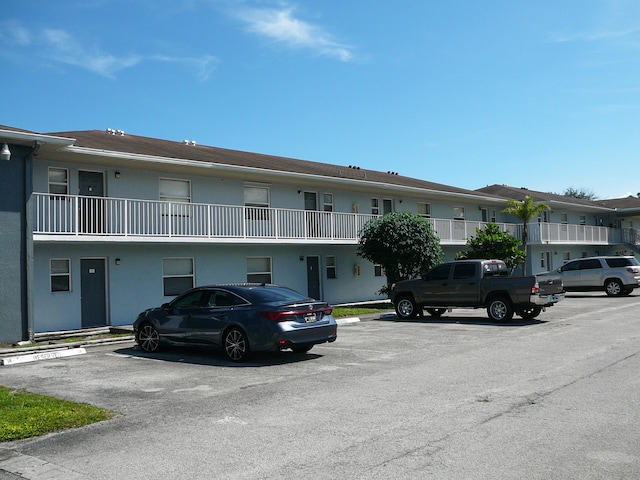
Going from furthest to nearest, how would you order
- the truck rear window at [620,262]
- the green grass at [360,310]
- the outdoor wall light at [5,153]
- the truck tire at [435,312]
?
the truck rear window at [620,262] < the green grass at [360,310] < the truck tire at [435,312] < the outdoor wall light at [5,153]

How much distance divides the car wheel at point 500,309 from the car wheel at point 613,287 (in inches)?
534

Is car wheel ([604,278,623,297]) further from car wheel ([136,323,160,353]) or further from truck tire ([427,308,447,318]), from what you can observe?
car wheel ([136,323,160,353])

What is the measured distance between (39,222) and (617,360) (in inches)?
554

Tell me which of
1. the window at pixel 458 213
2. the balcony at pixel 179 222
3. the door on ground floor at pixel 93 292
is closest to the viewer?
the balcony at pixel 179 222

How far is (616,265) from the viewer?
28859mm

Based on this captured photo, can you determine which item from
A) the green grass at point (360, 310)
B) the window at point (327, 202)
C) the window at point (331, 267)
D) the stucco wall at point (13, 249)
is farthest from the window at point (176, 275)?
the window at point (327, 202)

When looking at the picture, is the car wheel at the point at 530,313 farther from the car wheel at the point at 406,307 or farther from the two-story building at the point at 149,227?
the two-story building at the point at 149,227

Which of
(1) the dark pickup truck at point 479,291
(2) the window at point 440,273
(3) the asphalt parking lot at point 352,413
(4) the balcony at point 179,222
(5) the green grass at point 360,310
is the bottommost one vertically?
(3) the asphalt parking lot at point 352,413

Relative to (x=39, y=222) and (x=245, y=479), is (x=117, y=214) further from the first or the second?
(x=245, y=479)

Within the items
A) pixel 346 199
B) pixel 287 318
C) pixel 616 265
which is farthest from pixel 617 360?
pixel 616 265

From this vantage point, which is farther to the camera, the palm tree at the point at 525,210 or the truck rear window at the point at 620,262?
the palm tree at the point at 525,210

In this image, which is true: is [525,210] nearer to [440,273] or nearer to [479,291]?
[440,273]

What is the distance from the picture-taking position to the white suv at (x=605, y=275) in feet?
92.9

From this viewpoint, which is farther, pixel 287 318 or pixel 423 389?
pixel 287 318
